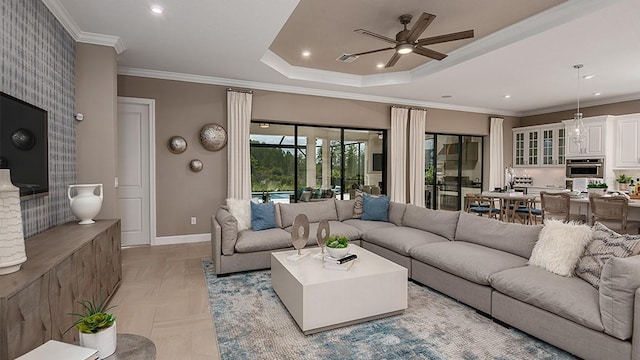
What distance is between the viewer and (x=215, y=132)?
217 inches

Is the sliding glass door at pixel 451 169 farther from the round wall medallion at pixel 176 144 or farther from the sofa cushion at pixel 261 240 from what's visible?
the round wall medallion at pixel 176 144

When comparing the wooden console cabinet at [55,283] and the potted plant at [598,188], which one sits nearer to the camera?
the wooden console cabinet at [55,283]

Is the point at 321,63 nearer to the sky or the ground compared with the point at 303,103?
nearer to the sky

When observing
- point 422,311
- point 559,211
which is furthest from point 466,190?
point 422,311

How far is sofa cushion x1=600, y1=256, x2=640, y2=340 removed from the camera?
6.37 ft

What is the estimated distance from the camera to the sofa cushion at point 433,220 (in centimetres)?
400

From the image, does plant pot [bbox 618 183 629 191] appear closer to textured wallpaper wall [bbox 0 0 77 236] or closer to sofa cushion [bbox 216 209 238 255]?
sofa cushion [bbox 216 209 238 255]

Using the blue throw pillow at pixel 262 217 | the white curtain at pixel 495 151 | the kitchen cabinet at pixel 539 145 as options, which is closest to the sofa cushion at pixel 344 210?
the blue throw pillow at pixel 262 217

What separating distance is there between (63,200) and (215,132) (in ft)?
8.22

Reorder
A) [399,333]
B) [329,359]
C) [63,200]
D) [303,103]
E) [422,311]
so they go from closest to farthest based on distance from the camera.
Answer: [329,359] < [399,333] < [422,311] < [63,200] < [303,103]

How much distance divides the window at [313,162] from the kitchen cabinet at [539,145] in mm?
3916

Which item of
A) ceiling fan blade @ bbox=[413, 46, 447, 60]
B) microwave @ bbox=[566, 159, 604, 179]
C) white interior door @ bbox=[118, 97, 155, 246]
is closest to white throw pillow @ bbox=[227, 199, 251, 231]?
white interior door @ bbox=[118, 97, 155, 246]

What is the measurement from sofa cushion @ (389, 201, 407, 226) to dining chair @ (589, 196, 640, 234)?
2.67 metres

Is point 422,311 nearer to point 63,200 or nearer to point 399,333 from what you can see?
point 399,333
